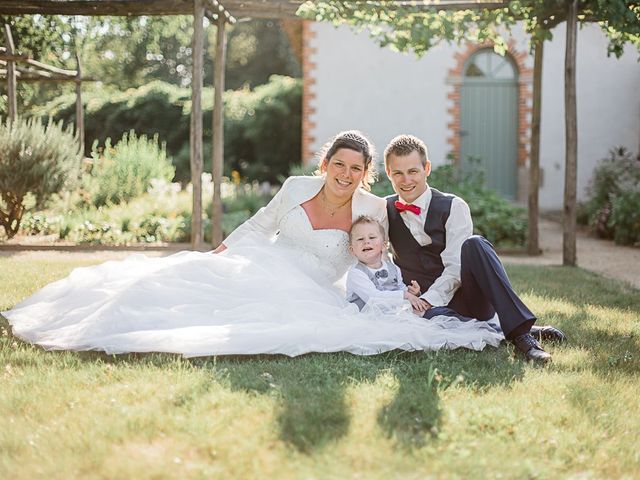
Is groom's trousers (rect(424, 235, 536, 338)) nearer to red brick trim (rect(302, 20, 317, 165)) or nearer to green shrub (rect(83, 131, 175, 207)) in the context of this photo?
green shrub (rect(83, 131, 175, 207))

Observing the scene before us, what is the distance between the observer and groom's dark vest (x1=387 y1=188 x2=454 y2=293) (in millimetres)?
4414

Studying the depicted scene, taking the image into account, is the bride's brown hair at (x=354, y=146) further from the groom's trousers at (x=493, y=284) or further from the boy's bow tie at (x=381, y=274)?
the groom's trousers at (x=493, y=284)

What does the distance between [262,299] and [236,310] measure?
0.20 metres

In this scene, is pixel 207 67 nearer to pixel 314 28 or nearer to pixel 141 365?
pixel 314 28

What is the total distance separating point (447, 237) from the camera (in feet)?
14.4

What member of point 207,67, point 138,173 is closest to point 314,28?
point 138,173

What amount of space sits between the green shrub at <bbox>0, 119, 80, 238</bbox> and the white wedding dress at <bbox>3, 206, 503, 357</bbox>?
15.8ft

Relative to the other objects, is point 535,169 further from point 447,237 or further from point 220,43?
point 447,237

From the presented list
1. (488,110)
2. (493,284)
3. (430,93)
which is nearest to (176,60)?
(430,93)

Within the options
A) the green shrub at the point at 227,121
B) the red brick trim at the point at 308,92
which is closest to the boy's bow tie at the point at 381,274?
the red brick trim at the point at 308,92

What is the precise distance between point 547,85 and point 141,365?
11315mm

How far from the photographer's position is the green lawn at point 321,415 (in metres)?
2.52

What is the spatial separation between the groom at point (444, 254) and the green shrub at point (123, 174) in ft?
24.6

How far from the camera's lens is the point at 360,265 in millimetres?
4590
